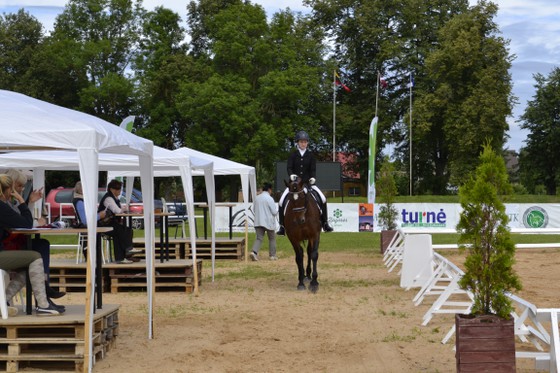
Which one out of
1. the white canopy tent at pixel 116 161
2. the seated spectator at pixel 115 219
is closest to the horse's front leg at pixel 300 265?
the white canopy tent at pixel 116 161

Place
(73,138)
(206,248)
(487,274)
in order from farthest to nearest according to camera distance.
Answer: (206,248) → (73,138) → (487,274)

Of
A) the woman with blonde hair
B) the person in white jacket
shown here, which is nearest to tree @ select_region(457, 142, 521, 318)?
the woman with blonde hair

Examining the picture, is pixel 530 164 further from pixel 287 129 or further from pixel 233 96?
pixel 233 96

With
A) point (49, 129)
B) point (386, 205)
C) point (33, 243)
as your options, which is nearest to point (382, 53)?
point (386, 205)

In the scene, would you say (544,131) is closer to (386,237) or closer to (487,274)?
(386,237)

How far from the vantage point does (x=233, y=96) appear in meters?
56.8

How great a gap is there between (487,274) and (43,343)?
406 cm

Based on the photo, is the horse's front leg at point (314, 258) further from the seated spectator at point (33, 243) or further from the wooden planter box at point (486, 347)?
the wooden planter box at point (486, 347)

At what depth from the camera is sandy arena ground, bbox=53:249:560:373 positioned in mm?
8766

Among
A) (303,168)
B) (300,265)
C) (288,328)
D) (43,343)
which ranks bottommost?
(288,328)

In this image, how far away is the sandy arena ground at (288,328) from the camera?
877cm

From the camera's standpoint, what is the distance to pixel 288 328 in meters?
11.1

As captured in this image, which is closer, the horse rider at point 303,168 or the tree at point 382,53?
the horse rider at point 303,168

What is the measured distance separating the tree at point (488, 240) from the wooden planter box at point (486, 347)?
19 cm
